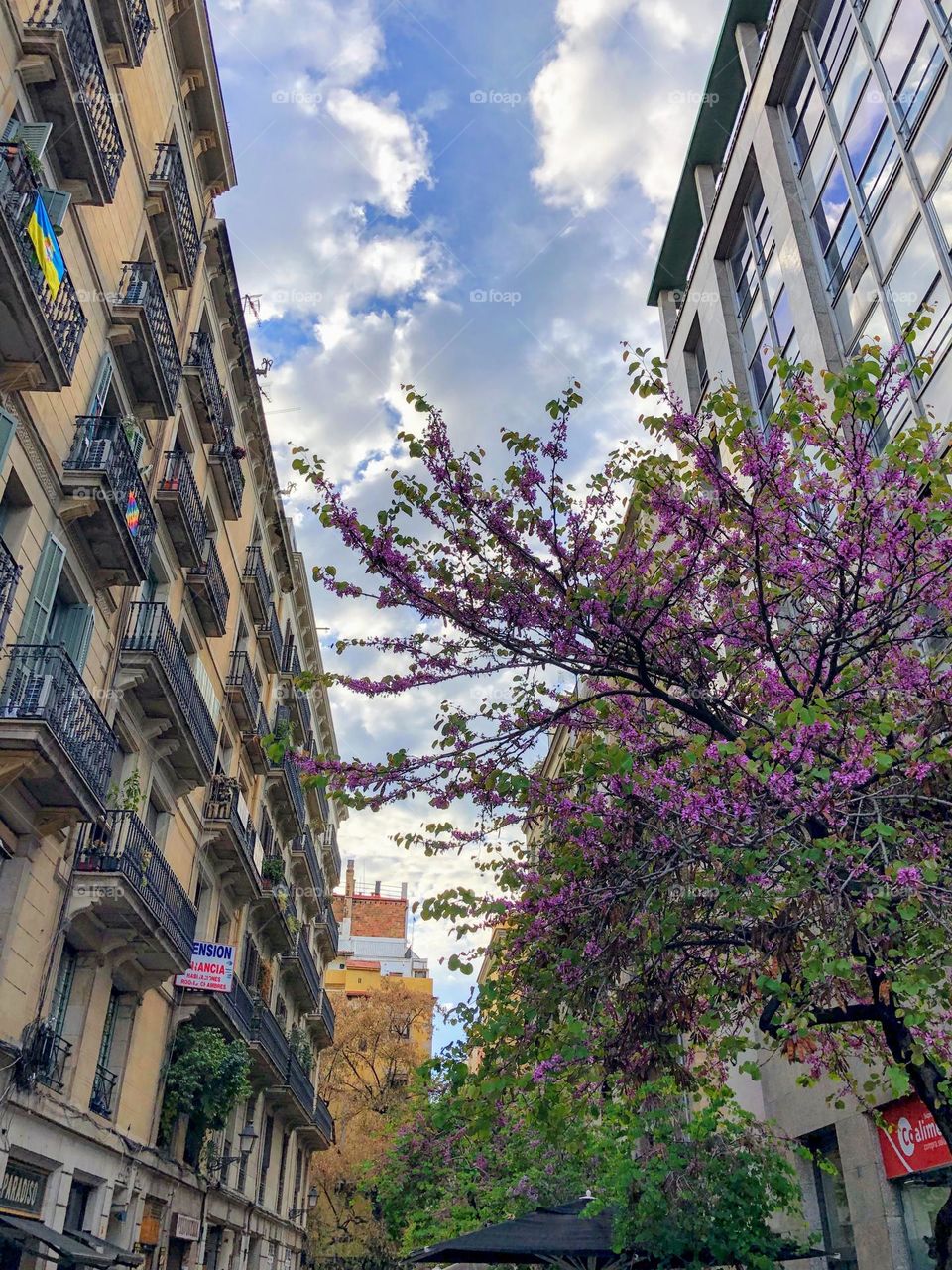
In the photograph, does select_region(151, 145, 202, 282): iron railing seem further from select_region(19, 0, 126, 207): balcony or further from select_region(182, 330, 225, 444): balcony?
select_region(19, 0, 126, 207): balcony

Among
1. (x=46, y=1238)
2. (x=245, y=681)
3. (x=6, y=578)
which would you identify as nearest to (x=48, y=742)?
(x=6, y=578)

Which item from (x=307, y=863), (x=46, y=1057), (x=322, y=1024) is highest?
(x=307, y=863)

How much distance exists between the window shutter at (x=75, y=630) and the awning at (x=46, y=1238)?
259 inches

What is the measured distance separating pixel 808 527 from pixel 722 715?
79.1 inches

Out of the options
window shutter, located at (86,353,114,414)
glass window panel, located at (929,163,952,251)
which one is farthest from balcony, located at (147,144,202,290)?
glass window panel, located at (929,163,952,251)

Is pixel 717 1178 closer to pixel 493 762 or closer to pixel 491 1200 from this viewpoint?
pixel 493 762

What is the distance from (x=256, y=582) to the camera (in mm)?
25703

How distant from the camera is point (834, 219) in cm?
1842

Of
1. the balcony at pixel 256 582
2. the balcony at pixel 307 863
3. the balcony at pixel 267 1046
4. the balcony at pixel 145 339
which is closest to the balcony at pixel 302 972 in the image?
the balcony at pixel 307 863

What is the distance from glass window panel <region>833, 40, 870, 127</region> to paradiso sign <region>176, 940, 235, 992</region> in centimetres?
1894

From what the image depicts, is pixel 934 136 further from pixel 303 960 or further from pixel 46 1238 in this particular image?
pixel 303 960

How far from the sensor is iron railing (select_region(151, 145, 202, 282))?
17.3 m

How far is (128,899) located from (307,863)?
2045 cm

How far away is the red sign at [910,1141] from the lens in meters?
12.2
